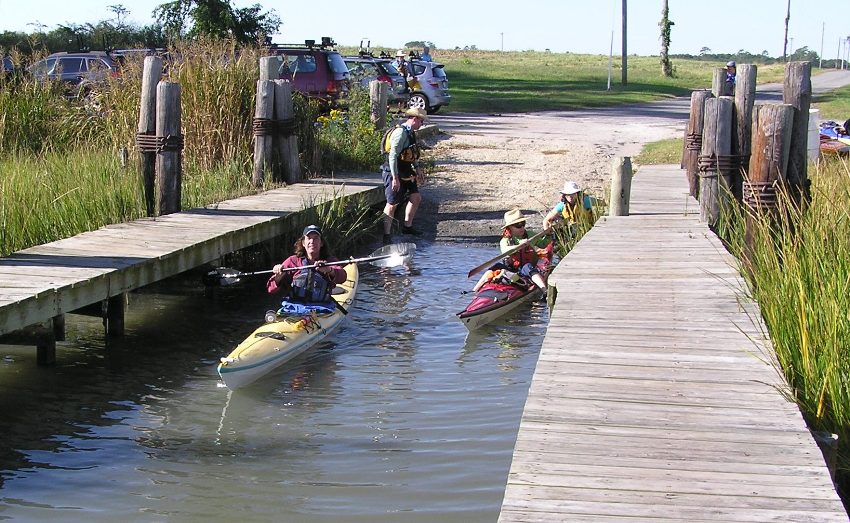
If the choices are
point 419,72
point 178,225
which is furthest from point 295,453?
point 419,72

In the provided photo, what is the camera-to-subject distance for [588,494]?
4793 mm

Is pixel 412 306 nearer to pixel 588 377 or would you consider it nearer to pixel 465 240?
pixel 465 240

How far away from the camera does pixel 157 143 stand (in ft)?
41.0

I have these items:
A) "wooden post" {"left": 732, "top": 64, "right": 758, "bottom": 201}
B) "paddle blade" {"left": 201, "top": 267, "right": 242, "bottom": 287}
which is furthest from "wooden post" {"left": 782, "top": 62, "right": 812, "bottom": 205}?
"paddle blade" {"left": 201, "top": 267, "right": 242, "bottom": 287}

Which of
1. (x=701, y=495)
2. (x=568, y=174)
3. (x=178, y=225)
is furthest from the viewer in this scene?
(x=568, y=174)

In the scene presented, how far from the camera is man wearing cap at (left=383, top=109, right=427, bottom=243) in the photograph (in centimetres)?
1523

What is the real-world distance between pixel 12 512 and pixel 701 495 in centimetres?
404

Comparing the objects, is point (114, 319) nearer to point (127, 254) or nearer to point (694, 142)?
point (127, 254)

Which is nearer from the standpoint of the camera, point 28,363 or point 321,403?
→ point 321,403

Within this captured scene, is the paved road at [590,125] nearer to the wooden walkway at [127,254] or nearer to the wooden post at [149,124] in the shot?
the wooden walkway at [127,254]

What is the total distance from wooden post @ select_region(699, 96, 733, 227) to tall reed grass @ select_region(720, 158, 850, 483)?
3653 millimetres

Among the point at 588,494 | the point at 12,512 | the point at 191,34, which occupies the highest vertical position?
the point at 191,34

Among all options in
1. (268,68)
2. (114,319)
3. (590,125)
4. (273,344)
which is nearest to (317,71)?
(590,125)

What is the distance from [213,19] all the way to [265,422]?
1034 inches
